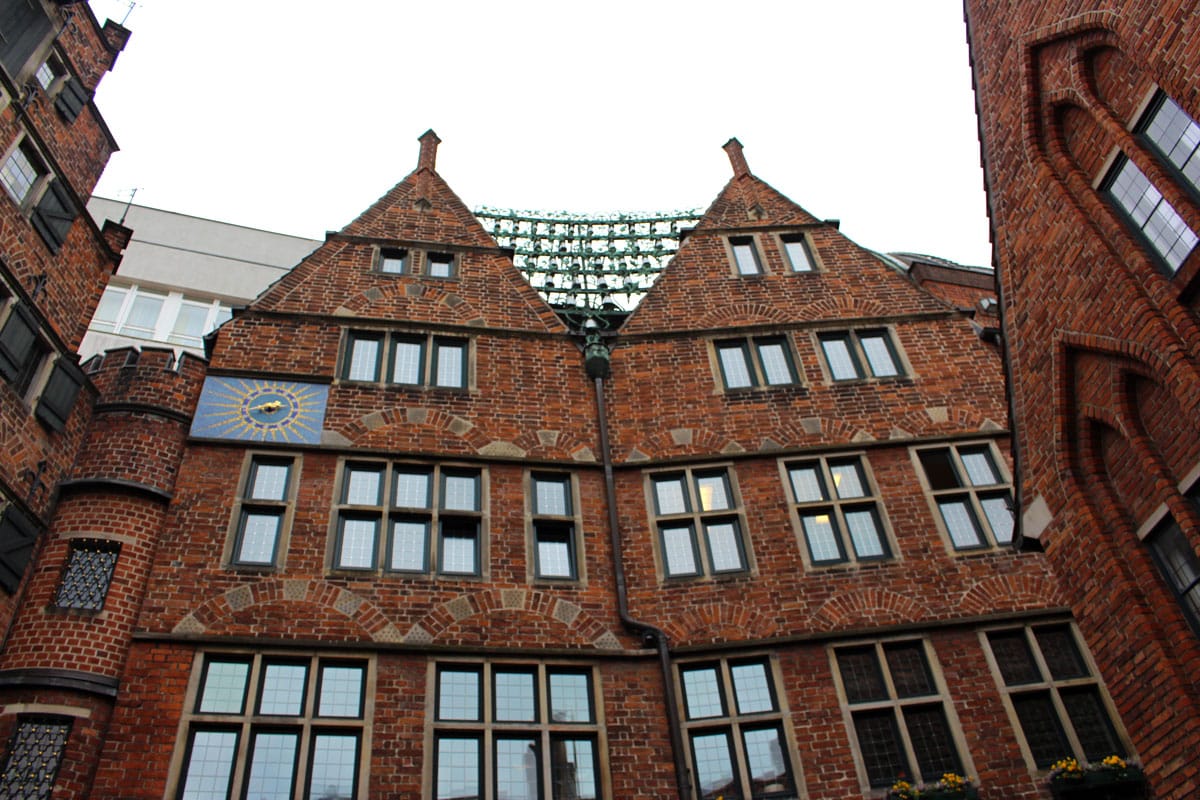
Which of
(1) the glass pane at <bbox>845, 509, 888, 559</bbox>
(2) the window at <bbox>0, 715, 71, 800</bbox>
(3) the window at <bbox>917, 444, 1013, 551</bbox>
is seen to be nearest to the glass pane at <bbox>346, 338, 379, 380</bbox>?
(2) the window at <bbox>0, 715, 71, 800</bbox>

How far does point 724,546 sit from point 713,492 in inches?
39.3

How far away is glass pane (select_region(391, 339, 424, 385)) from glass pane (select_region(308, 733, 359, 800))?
6.19 metres

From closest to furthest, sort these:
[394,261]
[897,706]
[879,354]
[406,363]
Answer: [897,706]
[406,363]
[879,354]
[394,261]

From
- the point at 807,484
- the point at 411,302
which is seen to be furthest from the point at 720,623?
the point at 411,302

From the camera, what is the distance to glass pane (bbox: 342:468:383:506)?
14.2 metres

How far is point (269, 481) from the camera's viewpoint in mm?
14180

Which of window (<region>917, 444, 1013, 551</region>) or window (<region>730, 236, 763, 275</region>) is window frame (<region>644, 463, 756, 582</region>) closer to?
window (<region>917, 444, 1013, 551</region>)

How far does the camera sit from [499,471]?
14906 mm

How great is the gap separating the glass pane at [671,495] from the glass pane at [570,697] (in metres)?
3.04

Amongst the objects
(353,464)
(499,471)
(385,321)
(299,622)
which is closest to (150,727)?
(299,622)

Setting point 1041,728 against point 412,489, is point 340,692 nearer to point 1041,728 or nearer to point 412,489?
point 412,489

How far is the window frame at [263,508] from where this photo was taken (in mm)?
13148

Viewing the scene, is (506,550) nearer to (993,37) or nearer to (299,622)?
(299,622)

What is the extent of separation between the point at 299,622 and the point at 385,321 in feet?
19.7
